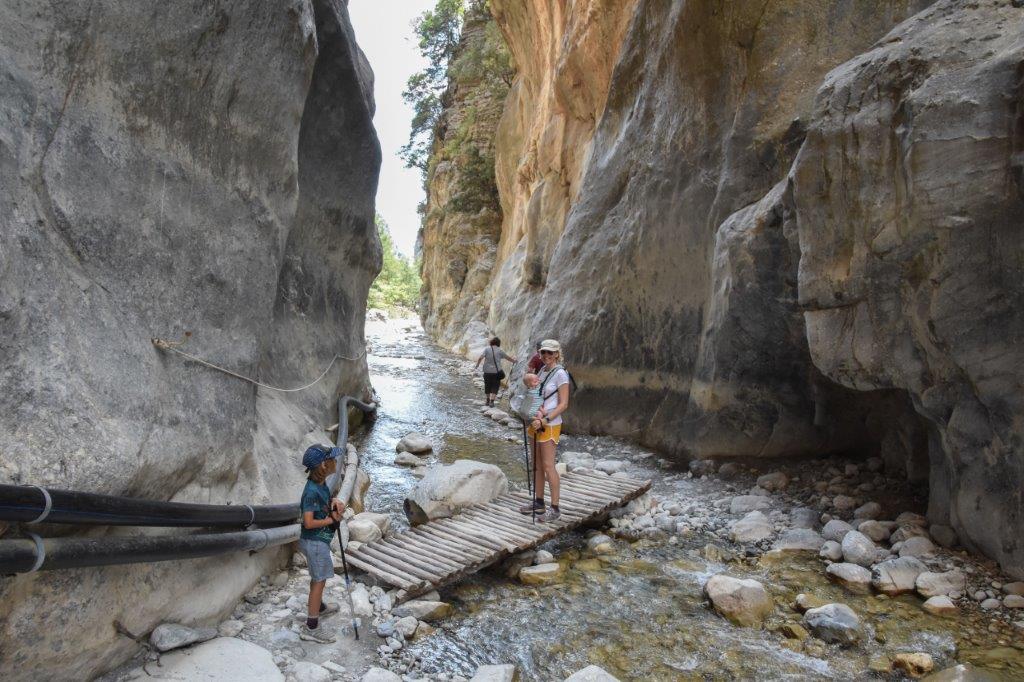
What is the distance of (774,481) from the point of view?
7.98m

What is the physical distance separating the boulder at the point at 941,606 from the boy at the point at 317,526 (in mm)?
4461

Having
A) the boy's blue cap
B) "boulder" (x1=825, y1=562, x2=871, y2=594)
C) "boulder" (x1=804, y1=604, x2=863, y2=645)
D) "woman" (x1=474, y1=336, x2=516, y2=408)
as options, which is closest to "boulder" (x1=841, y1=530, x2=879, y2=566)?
"boulder" (x1=825, y1=562, x2=871, y2=594)

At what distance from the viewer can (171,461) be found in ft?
13.7

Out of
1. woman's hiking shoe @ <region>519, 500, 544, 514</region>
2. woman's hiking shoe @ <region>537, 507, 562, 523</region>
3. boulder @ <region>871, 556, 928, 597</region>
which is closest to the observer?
boulder @ <region>871, 556, 928, 597</region>

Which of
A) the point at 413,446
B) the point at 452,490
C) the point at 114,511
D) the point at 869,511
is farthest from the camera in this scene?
the point at 413,446

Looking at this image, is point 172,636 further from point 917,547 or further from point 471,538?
point 917,547

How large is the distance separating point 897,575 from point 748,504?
2168mm

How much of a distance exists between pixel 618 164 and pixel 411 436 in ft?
20.5

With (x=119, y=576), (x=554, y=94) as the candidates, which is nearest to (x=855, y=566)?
(x=119, y=576)

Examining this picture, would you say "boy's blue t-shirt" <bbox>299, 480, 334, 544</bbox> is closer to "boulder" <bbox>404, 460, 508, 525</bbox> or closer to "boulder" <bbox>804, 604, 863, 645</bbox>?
"boulder" <bbox>404, 460, 508, 525</bbox>

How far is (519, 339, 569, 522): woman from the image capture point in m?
6.46

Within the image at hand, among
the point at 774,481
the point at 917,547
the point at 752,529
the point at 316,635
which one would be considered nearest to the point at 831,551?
the point at 917,547

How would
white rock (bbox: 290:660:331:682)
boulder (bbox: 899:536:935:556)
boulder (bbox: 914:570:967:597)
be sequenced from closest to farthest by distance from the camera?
white rock (bbox: 290:660:331:682)
boulder (bbox: 914:570:967:597)
boulder (bbox: 899:536:935:556)

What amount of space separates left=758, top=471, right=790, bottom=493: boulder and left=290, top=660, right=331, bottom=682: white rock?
18.9 feet
